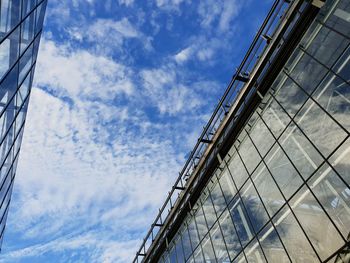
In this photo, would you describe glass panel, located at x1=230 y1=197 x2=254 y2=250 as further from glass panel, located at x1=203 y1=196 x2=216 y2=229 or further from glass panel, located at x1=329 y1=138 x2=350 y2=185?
glass panel, located at x1=329 y1=138 x2=350 y2=185

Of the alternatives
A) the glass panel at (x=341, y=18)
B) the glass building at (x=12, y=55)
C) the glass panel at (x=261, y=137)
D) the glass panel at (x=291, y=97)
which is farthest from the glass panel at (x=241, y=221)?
the glass building at (x=12, y=55)

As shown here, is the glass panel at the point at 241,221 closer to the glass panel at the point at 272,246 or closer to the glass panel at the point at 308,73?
the glass panel at the point at 272,246

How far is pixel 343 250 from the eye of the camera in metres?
7.90

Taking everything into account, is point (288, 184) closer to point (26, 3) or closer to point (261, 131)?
point (261, 131)

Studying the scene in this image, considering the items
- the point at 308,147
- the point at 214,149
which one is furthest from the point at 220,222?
the point at 308,147

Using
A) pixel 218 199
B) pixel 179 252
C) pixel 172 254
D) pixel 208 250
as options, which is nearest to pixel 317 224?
pixel 218 199

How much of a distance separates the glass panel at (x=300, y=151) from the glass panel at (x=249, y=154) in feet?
6.33

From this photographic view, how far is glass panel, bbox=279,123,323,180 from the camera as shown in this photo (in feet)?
32.7

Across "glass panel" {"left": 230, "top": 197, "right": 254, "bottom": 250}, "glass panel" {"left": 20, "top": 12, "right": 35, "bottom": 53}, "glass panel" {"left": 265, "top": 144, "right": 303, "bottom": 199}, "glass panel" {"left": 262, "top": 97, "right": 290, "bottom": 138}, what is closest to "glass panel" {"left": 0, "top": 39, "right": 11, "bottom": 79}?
"glass panel" {"left": 20, "top": 12, "right": 35, "bottom": 53}

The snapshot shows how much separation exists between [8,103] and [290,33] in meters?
13.0

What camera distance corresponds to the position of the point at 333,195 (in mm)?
8797

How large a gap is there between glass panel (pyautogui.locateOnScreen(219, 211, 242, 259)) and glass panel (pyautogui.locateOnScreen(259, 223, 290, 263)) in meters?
1.78

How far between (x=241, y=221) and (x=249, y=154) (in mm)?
3395

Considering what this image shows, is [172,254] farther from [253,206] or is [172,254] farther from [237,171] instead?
[253,206]
